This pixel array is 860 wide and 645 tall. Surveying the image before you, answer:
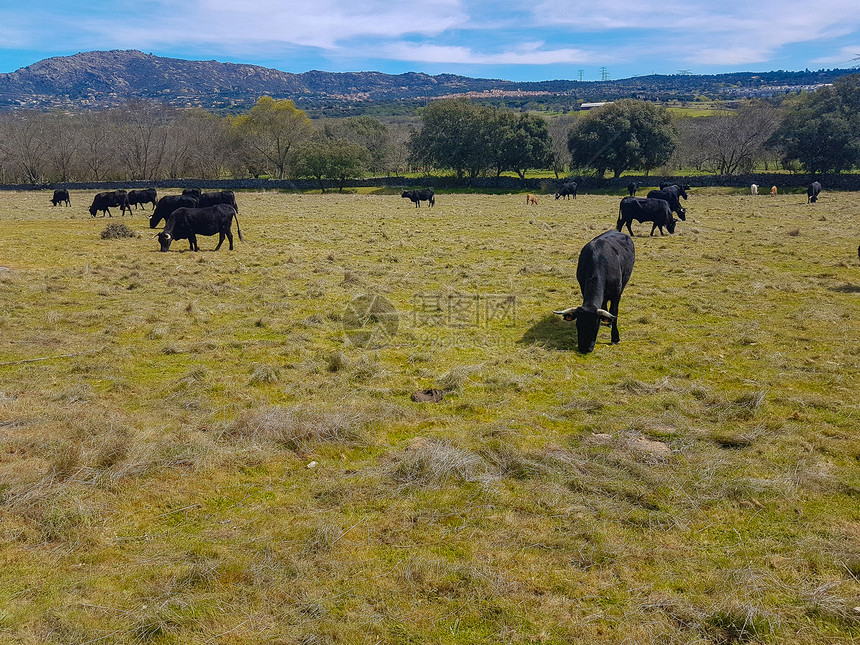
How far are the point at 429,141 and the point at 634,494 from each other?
68845mm

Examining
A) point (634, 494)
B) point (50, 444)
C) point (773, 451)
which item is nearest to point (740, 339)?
point (773, 451)

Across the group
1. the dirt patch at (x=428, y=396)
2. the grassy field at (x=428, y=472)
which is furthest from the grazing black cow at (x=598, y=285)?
the dirt patch at (x=428, y=396)

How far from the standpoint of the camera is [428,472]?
5543mm

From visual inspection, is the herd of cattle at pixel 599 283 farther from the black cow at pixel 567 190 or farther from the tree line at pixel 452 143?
the tree line at pixel 452 143

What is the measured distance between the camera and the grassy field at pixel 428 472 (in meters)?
3.76

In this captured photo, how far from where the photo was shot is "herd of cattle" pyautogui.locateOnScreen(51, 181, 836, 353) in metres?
9.75

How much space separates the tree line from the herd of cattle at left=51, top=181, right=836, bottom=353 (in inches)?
446

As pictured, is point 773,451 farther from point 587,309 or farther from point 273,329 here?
point 273,329

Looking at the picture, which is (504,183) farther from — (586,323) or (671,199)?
(586,323)

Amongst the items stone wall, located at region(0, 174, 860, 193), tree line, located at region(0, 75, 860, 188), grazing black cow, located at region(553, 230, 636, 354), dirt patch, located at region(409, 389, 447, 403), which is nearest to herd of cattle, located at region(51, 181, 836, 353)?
grazing black cow, located at region(553, 230, 636, 354)

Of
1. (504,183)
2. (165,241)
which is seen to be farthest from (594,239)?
(504,183)

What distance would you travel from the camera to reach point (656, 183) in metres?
59.2

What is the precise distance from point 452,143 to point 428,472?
66789 mm

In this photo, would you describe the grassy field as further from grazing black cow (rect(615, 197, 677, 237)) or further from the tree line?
the tree line
